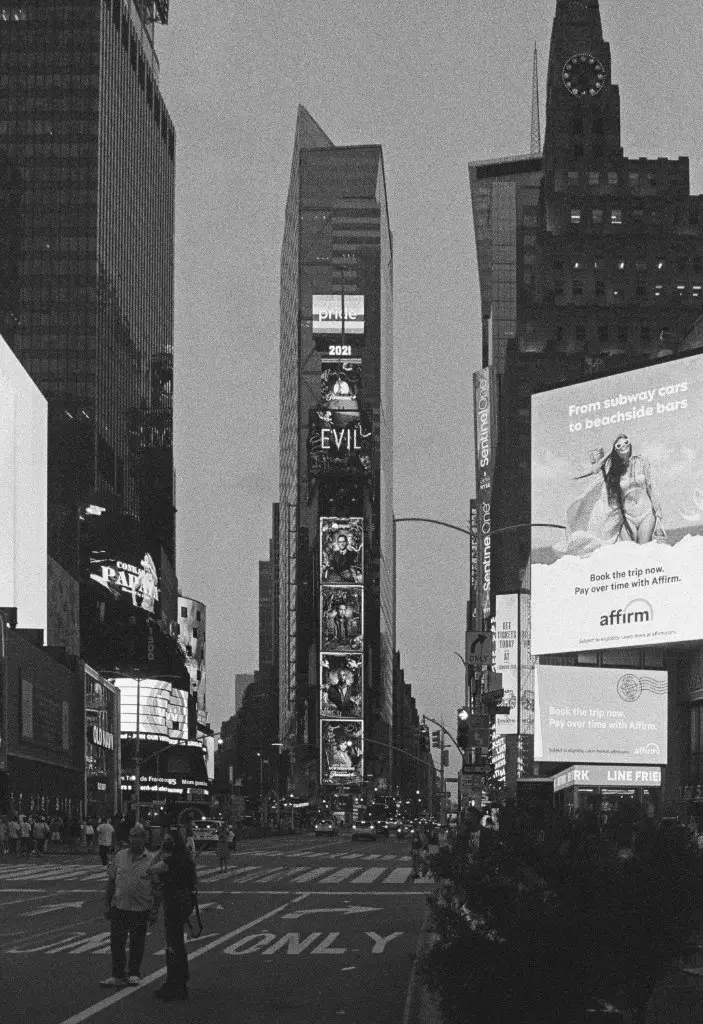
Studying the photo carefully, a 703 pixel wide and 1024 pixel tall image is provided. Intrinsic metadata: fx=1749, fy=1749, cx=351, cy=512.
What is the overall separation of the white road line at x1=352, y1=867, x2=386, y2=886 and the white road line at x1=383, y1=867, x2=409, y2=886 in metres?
0.39

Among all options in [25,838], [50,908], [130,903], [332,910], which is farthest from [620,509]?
[130,903]

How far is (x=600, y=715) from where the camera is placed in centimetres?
7331

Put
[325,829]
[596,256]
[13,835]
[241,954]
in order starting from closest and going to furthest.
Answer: [241,954], [13,835], [325,829], [596,256]

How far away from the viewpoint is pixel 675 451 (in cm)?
6688

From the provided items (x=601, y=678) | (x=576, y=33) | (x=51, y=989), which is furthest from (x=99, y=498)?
(x=51, y=989)

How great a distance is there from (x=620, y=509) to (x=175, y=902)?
165 feet

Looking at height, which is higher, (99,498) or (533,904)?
(99,498)

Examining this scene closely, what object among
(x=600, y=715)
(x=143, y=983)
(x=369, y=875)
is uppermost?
(x=600, y=715)

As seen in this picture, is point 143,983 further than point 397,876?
No

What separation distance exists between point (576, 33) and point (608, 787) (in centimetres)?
12652

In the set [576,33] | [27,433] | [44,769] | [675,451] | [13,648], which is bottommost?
[44,769]

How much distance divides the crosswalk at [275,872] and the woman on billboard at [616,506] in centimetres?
1483

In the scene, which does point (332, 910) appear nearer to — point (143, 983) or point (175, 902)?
point (143, 983)

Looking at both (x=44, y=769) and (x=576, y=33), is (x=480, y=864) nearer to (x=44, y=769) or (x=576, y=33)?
(x=44, y=769)
